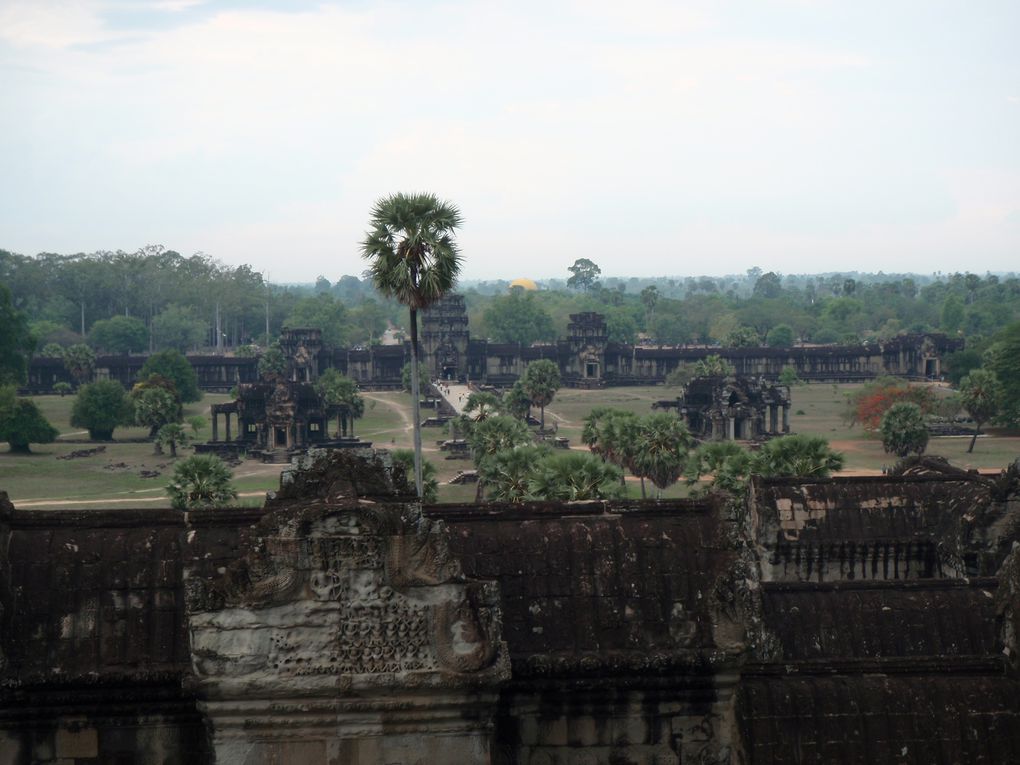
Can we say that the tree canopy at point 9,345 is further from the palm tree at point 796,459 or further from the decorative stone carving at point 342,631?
the decorative stone carving at point 342,631

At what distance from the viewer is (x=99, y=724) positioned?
11539mm

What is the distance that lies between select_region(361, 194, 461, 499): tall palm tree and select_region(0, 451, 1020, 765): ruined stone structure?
2781 centimetres

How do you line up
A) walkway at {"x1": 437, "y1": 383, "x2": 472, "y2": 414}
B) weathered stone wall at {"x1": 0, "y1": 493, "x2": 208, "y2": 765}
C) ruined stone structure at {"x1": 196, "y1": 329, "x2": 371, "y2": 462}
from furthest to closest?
1. walkway at {"x1": 437, "y1": 383, "x2": 472, "y2": 414}
2. ruined stone structure at {"x1": 196, "y1": 329, "x2": 371, "y2": 462}
3. weathered stone wall at {"x1": 0, "y1": 493, "x2": 208, "y2": 765}

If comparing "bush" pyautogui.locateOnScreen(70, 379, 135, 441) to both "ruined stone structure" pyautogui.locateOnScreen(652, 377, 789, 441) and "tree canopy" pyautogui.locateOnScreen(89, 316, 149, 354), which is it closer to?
"ruined stone structure" pyautogui.locateOnScreen(652, 377, 789, 441)

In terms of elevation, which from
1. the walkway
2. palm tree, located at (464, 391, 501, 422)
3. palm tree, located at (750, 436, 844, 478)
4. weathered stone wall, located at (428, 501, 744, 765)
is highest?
weathered stone wall, located at (428, 501, 744, 765)

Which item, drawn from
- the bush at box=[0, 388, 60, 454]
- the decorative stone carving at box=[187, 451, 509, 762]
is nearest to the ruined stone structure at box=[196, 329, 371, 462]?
the bush at box=[0, 388, 60, 454]

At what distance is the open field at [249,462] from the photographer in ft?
221

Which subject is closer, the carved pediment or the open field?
the carved pediment

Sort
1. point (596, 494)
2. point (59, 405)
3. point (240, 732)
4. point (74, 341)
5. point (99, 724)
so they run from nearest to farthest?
1. point (240, 732)
2. point (99, 724)
3. point (596, 494)
4. point (59, 405)
5. point (74, 341)

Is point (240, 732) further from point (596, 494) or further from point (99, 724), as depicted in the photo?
point (596, 494)

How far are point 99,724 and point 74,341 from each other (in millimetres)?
173371

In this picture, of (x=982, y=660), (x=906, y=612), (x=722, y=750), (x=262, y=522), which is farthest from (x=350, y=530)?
(x=906, y=612)

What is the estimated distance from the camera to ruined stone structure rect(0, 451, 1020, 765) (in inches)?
422

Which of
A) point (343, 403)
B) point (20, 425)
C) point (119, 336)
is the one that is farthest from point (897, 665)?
point (119, 336)
